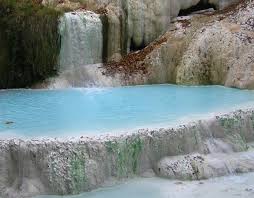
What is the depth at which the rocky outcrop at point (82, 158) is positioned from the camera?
294 inches

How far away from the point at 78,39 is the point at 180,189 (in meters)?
7.74

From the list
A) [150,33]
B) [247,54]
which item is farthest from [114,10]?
[247,54]

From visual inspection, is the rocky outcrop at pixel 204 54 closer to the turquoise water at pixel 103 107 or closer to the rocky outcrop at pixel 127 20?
the rocky outcrop at pixel 127 20

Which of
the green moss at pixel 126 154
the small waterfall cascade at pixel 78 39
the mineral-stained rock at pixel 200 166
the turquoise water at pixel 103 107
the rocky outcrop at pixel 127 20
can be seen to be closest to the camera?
the green moss at pixel 126 154

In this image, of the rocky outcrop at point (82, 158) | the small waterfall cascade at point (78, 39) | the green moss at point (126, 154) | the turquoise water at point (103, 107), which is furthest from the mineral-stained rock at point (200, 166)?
the small waterfall cascade at point (78, 39)

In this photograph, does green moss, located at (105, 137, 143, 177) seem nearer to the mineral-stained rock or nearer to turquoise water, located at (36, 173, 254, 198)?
turquoise water, located at (36, 173, 254, 198)

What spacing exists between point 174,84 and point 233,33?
80.7 inches

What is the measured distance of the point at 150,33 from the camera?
15.4 metres

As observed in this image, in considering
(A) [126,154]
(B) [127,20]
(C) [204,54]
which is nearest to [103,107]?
(A) [126,154]

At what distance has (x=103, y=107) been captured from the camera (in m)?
10.2

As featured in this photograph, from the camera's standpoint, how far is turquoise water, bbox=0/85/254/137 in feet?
27.9

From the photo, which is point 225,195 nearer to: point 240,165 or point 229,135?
point 240,165

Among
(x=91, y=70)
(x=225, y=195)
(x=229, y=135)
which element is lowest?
(x=225, y=195)

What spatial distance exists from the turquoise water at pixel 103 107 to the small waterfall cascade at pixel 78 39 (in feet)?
4.60
